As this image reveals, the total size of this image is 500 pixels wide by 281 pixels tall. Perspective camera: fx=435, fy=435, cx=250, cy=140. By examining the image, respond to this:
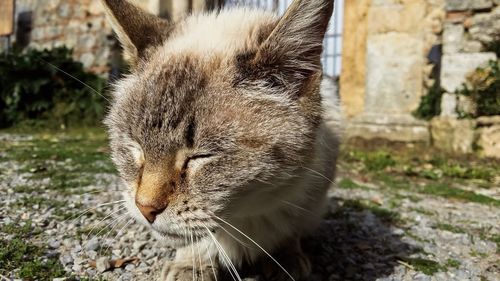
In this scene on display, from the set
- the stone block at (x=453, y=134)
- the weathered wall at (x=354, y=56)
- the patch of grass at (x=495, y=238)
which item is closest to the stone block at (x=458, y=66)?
the stone block at (x=453, y=134)

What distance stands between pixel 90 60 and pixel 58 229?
7870 mm

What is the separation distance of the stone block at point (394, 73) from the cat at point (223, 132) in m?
6.03

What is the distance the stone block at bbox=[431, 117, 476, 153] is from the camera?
661cm

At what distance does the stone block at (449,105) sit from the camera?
22.5ft

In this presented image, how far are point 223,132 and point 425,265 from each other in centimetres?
158

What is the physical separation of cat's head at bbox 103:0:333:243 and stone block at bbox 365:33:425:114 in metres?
6.26

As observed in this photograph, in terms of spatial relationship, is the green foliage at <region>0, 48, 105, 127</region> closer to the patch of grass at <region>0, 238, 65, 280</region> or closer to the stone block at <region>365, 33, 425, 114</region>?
the stone block at <region>365, 33, 425, 114</region>

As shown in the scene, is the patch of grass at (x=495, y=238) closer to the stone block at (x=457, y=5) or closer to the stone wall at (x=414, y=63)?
the stone wall at (x=414, y=63)

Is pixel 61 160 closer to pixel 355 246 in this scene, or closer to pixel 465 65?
pixel 355 246

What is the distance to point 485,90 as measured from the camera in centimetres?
651

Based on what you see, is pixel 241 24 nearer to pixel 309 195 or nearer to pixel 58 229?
pixel 309 195

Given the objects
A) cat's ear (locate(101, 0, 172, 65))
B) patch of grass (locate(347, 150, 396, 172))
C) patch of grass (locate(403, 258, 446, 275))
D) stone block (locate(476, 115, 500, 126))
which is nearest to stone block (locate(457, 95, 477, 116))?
stone block (locate(476, 115, 500, 126))

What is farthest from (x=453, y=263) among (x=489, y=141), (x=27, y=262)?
(x=489, y=141)

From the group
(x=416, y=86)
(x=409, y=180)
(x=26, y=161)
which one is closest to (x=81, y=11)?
(x=26, y=161)
